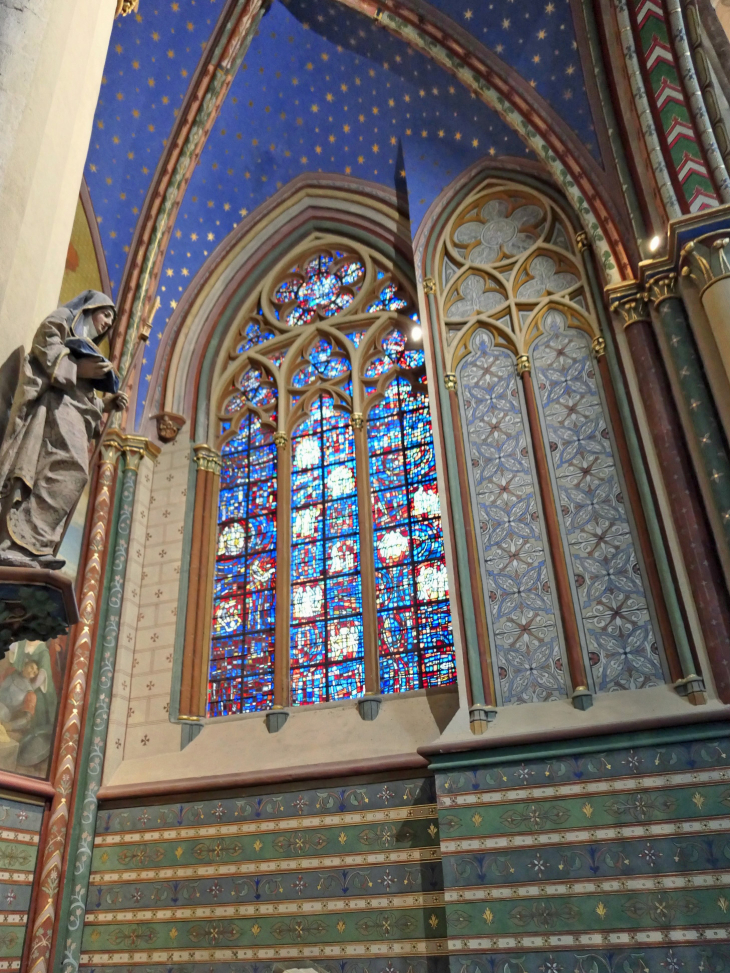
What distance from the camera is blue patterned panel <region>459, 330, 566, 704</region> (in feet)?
22.5

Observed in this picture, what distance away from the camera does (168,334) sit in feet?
32.9

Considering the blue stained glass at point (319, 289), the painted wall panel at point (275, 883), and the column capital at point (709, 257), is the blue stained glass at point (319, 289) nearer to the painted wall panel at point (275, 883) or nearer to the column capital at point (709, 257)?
the column capital at point (709, 257)

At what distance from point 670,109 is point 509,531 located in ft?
11.8

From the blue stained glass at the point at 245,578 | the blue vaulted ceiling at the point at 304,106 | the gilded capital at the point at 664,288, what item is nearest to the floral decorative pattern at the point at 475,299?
the blue vaulted ceiling at the point at 304,106

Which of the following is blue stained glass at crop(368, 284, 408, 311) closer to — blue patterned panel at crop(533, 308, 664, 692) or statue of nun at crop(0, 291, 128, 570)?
blue patterned panel at crop(533, 308, 664, 692)

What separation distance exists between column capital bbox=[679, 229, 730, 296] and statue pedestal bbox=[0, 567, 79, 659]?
5036mm

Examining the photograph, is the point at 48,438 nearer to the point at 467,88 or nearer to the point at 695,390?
the point at 695,390

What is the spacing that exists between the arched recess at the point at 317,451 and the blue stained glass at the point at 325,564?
0.04 feet

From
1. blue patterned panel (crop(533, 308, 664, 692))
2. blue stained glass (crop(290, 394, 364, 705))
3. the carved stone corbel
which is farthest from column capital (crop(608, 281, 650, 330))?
the carved stone corbel

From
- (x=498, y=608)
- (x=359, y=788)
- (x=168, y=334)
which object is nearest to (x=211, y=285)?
(x=168, y=334)

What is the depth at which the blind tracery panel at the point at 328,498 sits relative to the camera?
314 inches

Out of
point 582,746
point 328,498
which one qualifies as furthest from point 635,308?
point 582,746

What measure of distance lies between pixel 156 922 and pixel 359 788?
1.90m

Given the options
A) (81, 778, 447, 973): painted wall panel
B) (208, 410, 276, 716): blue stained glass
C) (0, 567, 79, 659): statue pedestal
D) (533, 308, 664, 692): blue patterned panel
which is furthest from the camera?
(208, 410, 276, 716): blue stained glass
